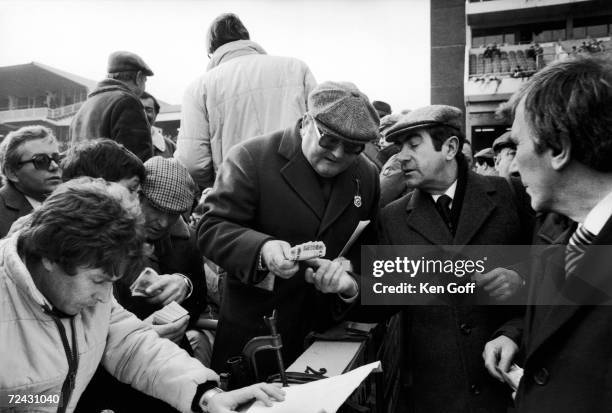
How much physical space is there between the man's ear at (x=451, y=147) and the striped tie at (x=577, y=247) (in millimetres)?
985

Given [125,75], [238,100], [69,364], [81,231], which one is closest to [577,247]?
[81,231]

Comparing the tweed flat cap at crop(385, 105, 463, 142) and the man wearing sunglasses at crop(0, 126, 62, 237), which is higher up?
the tweed flat cap at crop(385, 105, 463, 142)

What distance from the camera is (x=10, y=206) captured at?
2.54m

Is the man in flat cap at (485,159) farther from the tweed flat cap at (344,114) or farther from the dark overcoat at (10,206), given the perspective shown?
the dark overcoat at (10,206)

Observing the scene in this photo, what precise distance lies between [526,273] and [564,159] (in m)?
0.76

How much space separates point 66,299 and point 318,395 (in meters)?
0.73

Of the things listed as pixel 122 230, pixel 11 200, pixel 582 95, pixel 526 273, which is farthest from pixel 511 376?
pixel 11 200

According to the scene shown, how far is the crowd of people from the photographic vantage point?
1163 mm

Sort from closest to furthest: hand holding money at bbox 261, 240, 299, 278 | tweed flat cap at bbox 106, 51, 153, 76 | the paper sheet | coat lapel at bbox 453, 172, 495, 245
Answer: the paper sheet
hand holding money at bbox 261, 240, 299, 278
coat lapel at bbox 453, 172, 495, 245
tweed flat cap at bbox 106, 51, 153, 76

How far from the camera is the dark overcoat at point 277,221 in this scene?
1.99 meters

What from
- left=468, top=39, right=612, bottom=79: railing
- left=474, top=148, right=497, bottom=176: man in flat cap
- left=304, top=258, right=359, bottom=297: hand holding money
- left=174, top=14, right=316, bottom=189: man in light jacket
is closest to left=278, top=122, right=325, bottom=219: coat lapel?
left=304, top=258, right=359, bottom=297: hand holding money

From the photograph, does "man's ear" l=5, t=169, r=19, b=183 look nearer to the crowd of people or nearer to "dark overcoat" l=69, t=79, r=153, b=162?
the crowd of people

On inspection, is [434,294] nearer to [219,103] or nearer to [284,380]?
[284,380]

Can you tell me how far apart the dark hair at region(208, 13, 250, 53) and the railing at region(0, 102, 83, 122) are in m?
1.39
